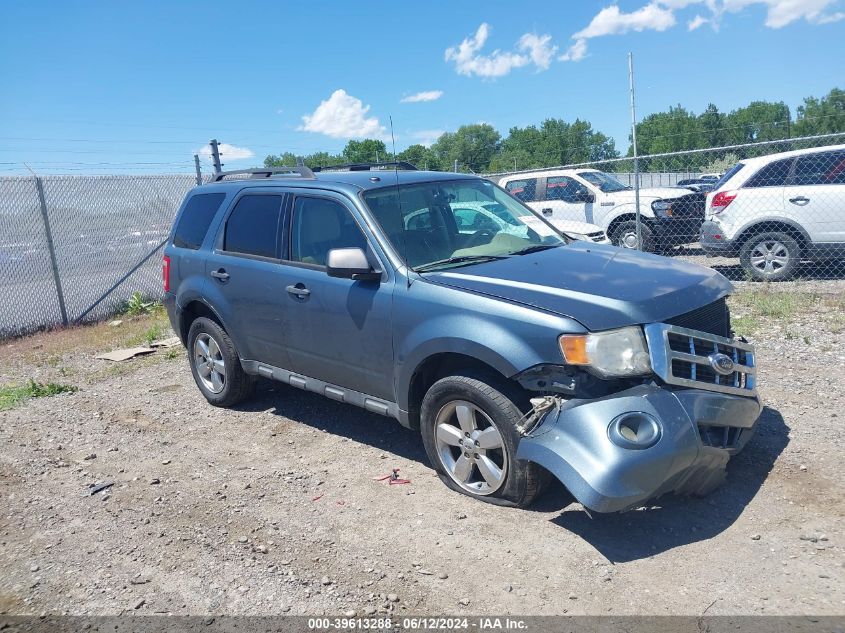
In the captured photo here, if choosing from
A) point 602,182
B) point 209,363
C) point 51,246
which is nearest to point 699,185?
point 602,182

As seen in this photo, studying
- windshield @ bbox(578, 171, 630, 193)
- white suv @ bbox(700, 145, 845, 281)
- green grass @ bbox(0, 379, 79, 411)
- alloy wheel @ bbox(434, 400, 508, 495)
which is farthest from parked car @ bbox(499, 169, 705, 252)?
alloy wheel @ bbox(434, 400, 508, 495)

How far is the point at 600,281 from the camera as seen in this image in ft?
13.2

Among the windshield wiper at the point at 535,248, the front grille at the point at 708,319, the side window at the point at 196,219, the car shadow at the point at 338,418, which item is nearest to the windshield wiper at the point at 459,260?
the windshield wiper at the point at 535,248

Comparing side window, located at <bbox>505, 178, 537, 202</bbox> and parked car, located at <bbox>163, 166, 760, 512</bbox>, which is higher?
side window, located at <bbox>505, 178, 537, 202</bbox>

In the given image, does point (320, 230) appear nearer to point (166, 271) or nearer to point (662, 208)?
point (166, 271)

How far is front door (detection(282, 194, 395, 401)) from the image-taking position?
14.9ft

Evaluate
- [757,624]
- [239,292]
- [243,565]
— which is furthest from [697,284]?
[239,292]

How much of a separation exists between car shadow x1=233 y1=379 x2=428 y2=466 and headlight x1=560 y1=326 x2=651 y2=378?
1686mm

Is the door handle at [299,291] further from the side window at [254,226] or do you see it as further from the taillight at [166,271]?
the taillight at [166,271]

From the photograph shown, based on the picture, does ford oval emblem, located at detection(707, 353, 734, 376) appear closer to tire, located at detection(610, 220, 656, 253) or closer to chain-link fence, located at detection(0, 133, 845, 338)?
chain-link fence, located at detection(0, 133, 845, 338)

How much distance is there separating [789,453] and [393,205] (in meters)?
3.01

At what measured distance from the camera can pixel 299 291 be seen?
5.00 meters

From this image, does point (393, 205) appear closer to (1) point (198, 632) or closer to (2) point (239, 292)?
(2) point (239, 292)

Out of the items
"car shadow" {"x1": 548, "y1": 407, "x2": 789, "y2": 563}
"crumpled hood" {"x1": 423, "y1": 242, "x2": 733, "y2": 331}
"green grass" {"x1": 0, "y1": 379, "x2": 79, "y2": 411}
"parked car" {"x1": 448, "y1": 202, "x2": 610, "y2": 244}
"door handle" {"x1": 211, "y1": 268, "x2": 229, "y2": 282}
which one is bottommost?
"car shadow" {"x1": 548, "y1": 407, "x2": 789, "y2": 563}
